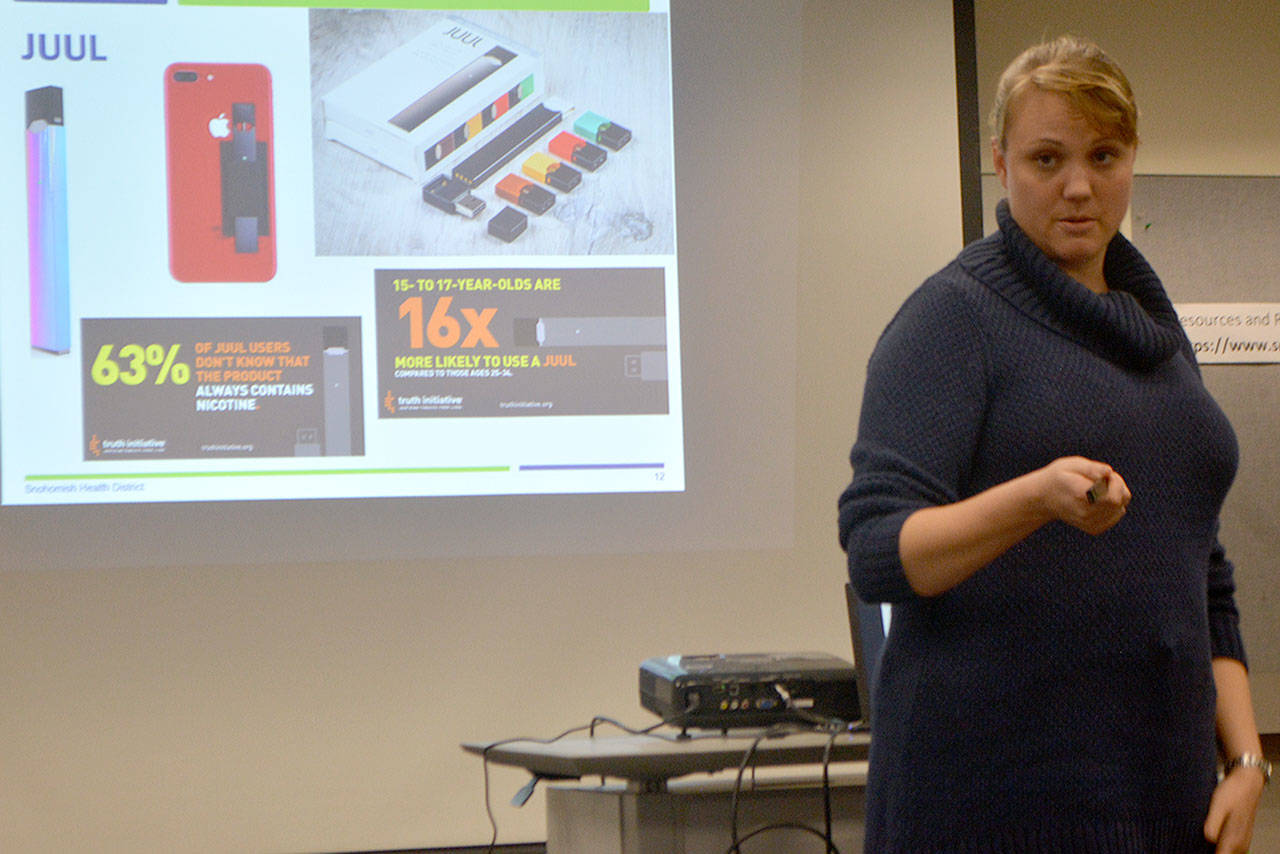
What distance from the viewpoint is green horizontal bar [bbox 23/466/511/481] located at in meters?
2.41

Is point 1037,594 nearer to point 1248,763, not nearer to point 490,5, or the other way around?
point 1248,763

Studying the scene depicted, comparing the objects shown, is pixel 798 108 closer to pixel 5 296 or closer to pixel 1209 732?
pixel 5 296

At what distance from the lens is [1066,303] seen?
0.91 meters

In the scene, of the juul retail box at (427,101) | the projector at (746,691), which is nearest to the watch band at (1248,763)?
the projector at (746,691)

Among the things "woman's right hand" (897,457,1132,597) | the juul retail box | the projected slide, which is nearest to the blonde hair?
"woman's right hand" (897,457,1132,597)

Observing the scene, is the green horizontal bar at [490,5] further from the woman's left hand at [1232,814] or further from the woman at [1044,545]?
the woman's left hand at [1232,814]

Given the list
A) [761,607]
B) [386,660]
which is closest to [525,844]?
[386,660]

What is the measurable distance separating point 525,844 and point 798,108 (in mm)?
1715

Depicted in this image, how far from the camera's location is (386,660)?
2.52 m

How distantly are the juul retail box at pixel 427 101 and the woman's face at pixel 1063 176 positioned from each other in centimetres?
179

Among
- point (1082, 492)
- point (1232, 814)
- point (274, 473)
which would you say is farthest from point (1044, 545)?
point (274, 473)

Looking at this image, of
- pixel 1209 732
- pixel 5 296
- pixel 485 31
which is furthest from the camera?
pixel 485 31

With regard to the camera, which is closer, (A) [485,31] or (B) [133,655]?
(B) [133,655]

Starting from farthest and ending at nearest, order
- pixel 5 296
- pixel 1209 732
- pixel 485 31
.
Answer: pixel 485 31
pixel 5 296
pixel 1209 732
